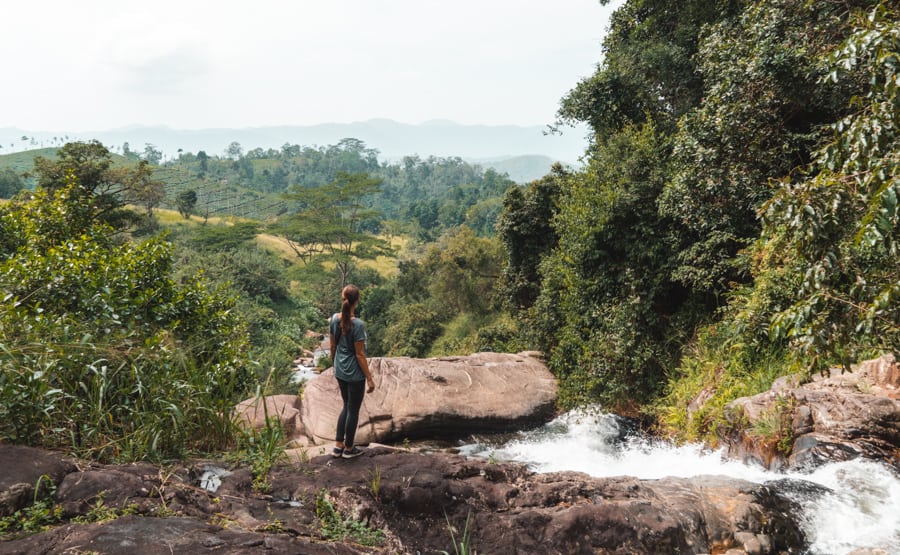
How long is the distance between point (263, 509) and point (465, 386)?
7440 mm

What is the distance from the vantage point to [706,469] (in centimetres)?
669

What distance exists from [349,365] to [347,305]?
63 cm

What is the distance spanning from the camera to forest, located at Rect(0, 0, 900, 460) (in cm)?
402

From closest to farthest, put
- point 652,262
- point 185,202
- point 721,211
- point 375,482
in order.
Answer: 1. point 375,482
2. point 721,211
3. point 652,262
4. point 185,202

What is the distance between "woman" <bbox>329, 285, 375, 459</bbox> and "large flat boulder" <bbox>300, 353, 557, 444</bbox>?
415 cm

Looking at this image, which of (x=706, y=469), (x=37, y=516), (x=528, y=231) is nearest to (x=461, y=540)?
(x=37, y=516)

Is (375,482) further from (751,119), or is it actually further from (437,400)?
(751,119)

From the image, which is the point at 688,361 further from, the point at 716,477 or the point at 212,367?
the point at 212,367

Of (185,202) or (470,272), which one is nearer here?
(470,272)

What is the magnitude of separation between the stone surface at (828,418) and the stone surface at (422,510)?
Answer: 1.29 meters

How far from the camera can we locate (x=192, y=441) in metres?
4.73

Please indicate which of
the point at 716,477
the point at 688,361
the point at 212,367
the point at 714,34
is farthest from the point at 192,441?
the point at 714,34

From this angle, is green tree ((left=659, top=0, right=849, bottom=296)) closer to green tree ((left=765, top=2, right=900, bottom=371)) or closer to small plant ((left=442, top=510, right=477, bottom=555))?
green tree ((left=765, top=2, right=900, bottom=371))

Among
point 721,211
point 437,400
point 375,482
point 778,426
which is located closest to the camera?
point 375,482
